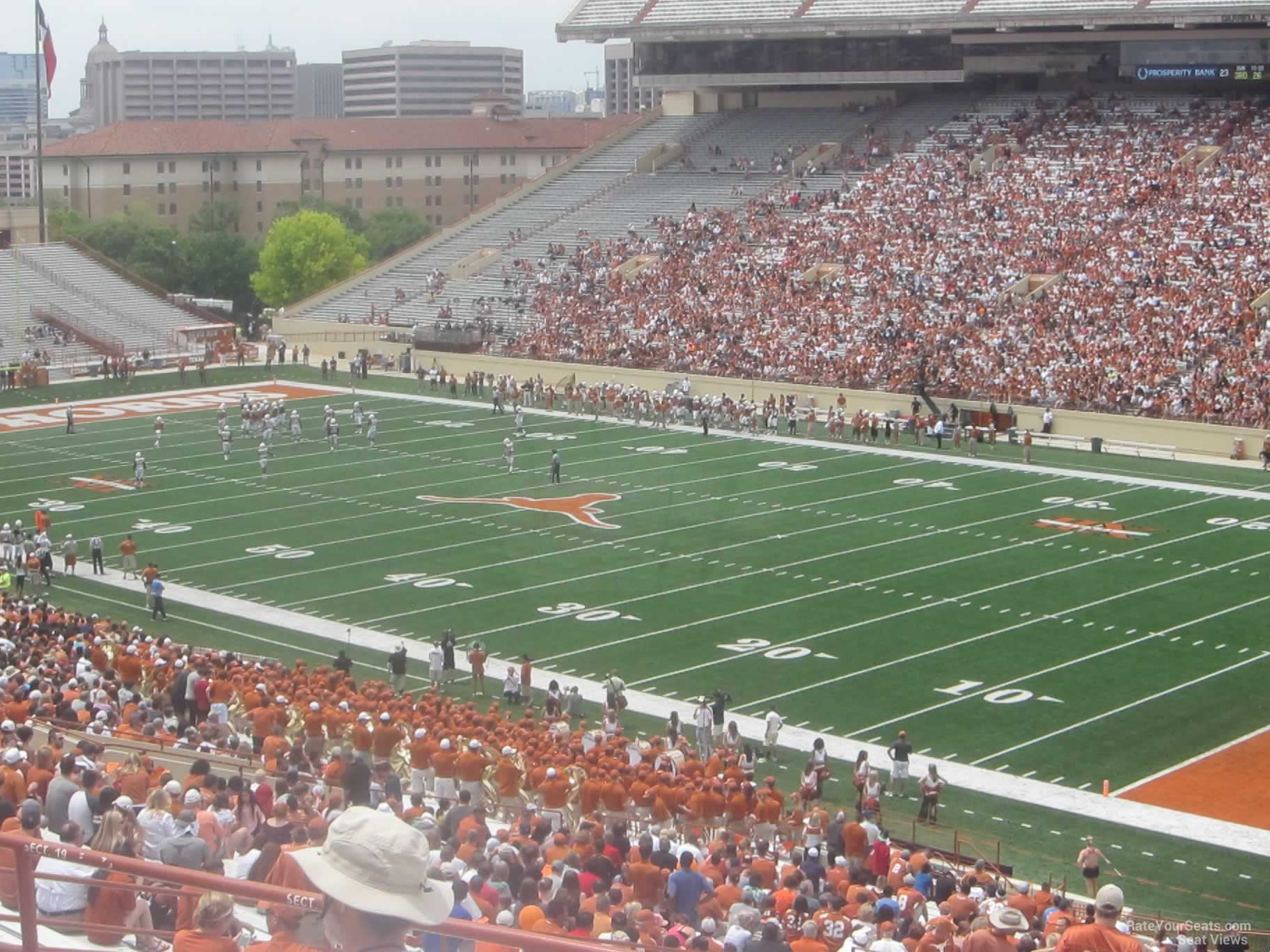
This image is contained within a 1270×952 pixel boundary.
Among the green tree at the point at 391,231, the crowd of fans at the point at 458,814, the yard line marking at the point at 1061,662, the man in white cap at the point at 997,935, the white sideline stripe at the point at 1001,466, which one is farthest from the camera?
the green tree at the point at 391,231

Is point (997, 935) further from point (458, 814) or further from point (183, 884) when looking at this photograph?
point (183, 884)

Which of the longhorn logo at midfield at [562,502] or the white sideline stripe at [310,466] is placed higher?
the white sideline stripe at [310,466]

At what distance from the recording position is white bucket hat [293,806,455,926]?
3.81m

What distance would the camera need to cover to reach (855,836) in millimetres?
14055

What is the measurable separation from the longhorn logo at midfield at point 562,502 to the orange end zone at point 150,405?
12773mm

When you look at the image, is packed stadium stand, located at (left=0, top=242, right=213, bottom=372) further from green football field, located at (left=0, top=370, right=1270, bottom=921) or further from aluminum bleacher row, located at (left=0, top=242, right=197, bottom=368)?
green football field, located at (left=0, top=370, right=1270, bottom=921)

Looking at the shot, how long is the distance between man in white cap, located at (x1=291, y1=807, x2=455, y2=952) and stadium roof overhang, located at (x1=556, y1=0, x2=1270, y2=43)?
153 ft

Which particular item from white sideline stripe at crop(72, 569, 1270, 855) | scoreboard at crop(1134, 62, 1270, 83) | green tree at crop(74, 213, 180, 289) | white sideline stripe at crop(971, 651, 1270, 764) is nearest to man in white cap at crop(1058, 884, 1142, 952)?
white sideline stripe at crop(72, 569, 1270, 855)

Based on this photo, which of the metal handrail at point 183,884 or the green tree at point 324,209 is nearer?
the metal handrail at point 183,884

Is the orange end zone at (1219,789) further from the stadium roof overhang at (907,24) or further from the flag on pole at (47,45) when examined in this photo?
the flag on pole at (47,45)

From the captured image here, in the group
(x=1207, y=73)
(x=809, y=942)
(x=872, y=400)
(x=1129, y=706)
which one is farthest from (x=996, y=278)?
(x=809, y=942)

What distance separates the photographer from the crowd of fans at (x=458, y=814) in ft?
26.2

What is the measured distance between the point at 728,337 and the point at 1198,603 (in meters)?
22.6

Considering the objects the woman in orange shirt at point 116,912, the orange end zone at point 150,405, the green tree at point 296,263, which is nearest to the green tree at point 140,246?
the green tree at point 296,263
